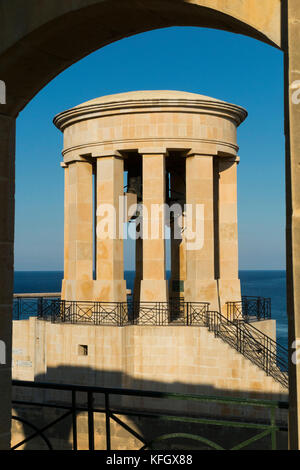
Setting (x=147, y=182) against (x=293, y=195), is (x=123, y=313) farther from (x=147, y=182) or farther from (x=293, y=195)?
(x=293, y=195)

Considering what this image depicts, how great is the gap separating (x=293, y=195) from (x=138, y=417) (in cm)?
1756

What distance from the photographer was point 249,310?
26.8m

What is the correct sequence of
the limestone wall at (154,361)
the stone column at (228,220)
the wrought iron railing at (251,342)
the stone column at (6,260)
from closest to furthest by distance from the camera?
1. the stone column at (6,260)
2. the limestone wall at (154,361)
3. the wrought iron railing at (251,342)
4. the stone column at (228,220)

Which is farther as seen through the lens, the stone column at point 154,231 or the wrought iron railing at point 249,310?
the wrought iron railing at point 249,310

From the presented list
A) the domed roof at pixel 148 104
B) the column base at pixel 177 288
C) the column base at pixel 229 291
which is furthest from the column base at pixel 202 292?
the domed roof at pixel 148 104

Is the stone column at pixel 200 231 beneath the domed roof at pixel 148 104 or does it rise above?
beneath

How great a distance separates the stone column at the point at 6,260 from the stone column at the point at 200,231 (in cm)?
1819

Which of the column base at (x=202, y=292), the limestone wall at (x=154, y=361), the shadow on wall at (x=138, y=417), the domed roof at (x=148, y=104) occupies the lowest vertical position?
the shadow on wall at (x=138, y=417)

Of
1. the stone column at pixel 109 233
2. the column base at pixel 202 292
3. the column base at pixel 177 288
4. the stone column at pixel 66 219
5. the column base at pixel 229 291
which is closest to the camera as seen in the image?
the column base at pixel 202 292

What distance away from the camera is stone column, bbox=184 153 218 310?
23984 millimetres

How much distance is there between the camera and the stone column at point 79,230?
1010 inches

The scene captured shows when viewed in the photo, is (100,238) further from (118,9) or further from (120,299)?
(118,9)

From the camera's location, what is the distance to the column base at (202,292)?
2381cm

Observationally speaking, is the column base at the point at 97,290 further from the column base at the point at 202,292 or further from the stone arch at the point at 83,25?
the stone arch at the point at 83,25
